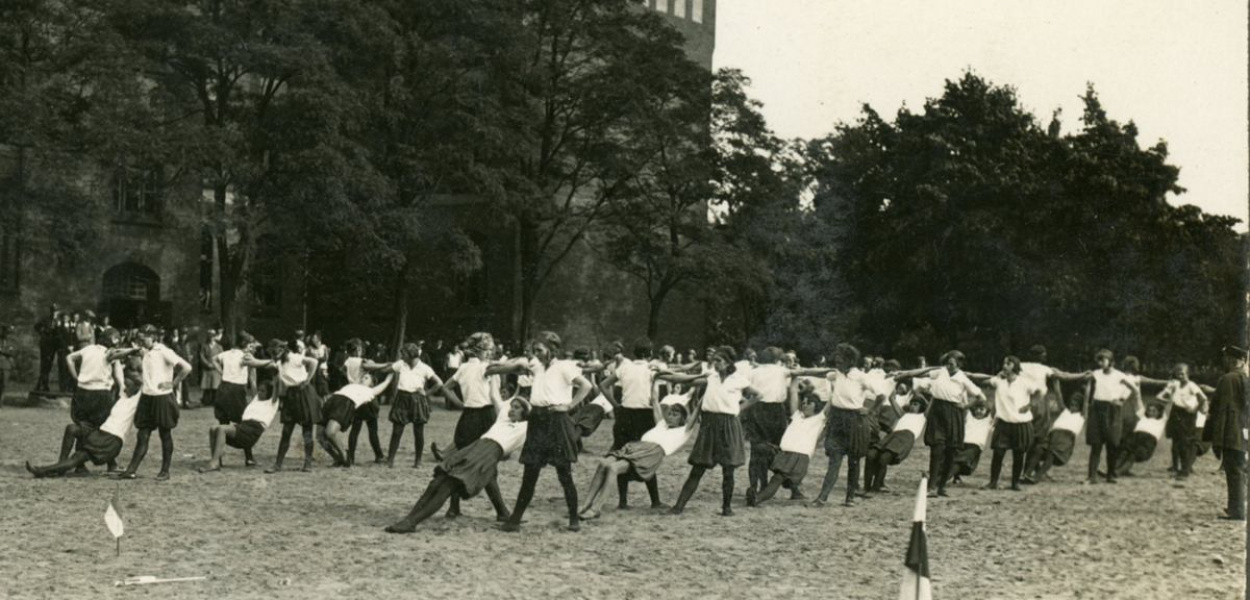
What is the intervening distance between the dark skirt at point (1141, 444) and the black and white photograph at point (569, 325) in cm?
6

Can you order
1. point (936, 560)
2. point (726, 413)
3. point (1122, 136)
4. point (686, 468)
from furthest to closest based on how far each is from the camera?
point (1122, 136), point (686, 468), point (726, 413), point (936, 560)

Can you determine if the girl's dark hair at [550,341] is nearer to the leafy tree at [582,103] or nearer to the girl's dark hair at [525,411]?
the girl's dark hair at [525,411]

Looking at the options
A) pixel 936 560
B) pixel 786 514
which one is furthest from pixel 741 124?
pixel 936 560

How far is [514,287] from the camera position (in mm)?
44812

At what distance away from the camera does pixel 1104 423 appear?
18.0 m

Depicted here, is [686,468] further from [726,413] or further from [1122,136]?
[1122,136]

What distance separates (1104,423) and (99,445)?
546 inches

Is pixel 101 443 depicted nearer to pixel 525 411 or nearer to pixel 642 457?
pixel 525 411

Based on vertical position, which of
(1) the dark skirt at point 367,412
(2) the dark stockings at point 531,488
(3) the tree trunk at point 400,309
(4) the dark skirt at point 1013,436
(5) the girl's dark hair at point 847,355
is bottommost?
(2) the dark stockings at point 531,488

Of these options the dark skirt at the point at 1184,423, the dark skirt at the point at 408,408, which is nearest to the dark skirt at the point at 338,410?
the dark skirt at the point at 408,408

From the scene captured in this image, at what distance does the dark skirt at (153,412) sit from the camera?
50.1ft

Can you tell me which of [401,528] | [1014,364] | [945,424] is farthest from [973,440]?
→ [401,528]

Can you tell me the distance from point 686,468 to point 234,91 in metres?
23.2

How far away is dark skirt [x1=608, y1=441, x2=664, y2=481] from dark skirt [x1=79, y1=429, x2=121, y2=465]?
6420 mm
